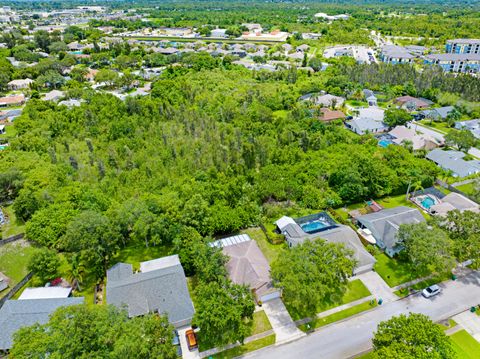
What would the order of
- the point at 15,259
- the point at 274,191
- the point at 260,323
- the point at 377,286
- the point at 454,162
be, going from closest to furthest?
the point at 260,323
the point at 377,286
the point at 15,259
the point at 274,191
the point at 454,162

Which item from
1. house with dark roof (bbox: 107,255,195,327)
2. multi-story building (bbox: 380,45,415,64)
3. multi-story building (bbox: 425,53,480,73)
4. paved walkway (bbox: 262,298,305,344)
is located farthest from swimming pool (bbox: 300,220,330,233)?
multi-story building (bbox: 425,53,480,73)

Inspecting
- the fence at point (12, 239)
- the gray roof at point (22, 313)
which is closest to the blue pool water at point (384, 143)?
the gray roof at point (22, 313)

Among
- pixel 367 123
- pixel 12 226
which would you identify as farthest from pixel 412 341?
pixel 367 123

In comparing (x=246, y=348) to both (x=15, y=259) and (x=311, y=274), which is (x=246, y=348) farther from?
(x=15, y=259)

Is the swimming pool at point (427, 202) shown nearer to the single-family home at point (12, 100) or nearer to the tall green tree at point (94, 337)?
the tall green tree at point (94, 337)

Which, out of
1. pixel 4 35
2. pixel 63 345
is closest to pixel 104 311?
pixel 63 345

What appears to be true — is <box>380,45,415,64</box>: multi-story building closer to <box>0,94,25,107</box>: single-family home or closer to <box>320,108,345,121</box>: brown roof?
<box>320,108,345,121</box>: brown roof

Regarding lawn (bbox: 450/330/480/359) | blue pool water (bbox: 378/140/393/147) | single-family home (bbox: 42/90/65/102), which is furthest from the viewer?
single-family home (bbox: 42/90/65/102)
